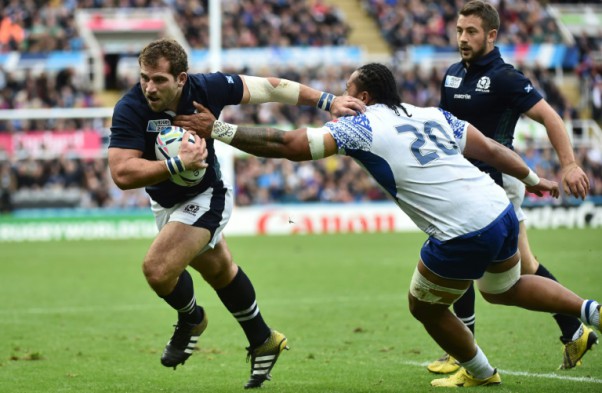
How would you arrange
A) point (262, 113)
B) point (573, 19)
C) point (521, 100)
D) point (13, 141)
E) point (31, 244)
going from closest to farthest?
point (521, 100), point (31, 244), point (13, 141), point (262, 113), point (573, 19)

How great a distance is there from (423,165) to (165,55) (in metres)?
2.00

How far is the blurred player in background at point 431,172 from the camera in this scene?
6.43 m

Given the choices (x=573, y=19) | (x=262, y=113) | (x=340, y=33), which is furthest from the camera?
(x=573, y=19)

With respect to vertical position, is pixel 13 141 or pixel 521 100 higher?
pixel 521 100

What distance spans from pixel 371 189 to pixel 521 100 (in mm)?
22917

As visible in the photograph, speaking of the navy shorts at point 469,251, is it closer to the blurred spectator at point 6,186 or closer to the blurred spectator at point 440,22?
the blurred spectator at point 6,186

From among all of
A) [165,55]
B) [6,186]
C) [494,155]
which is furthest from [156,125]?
[6,186]

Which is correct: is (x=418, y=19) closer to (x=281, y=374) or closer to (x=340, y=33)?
(x=340, y=33)

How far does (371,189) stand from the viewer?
3064 cm

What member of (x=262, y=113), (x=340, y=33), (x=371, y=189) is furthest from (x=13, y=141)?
(x=340, y=33)

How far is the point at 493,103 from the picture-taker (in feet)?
25.9

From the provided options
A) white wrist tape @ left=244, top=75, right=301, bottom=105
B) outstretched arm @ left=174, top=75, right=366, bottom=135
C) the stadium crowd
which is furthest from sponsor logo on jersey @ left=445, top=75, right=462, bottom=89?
the stadium crowd

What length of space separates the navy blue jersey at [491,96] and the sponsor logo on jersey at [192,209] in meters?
2.18

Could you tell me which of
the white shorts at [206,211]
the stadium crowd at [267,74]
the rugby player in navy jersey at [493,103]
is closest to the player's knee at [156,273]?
the white shorts at [206,211]
